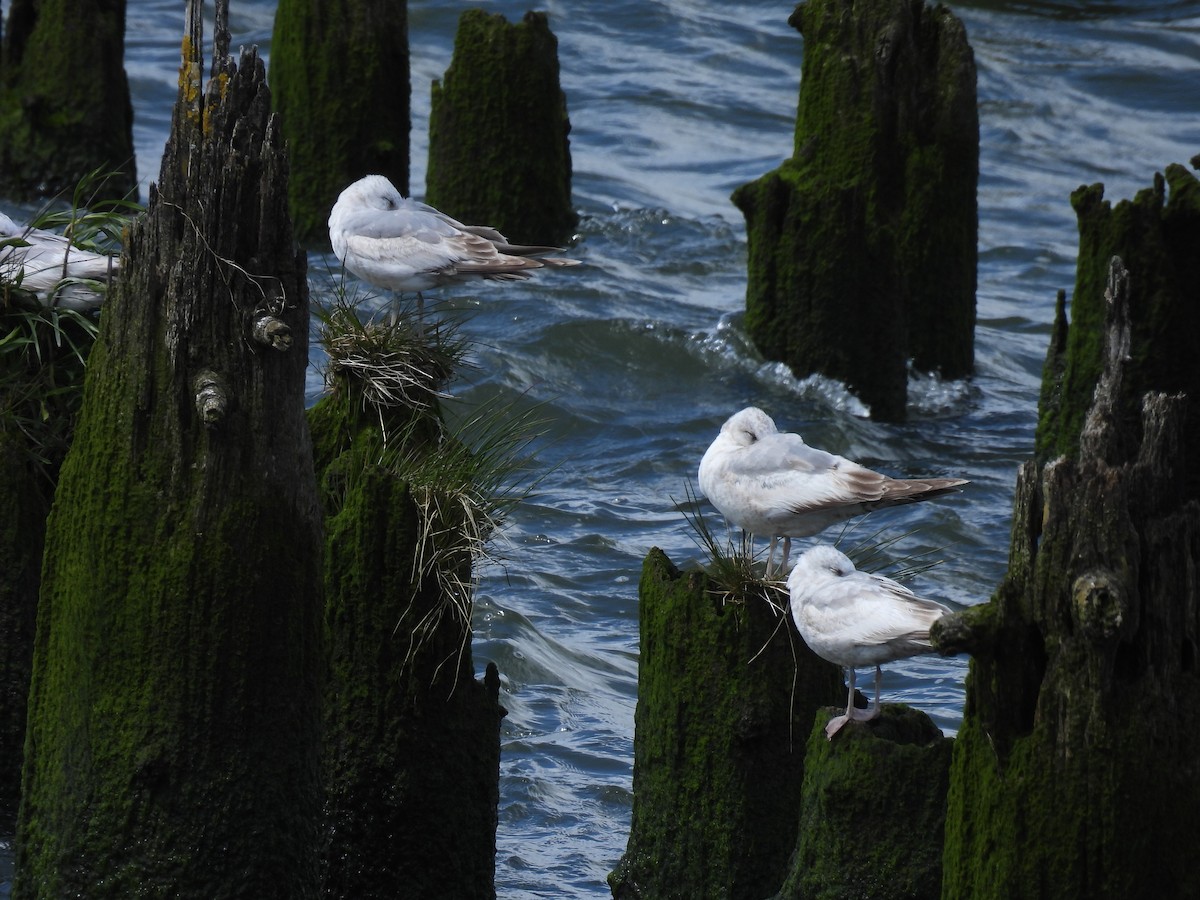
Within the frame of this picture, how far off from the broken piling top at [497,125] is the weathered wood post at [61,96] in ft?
9.11

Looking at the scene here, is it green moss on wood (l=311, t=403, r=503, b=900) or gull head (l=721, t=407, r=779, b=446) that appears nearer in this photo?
green moss on wood (l=311, t=403, r=503, b=900)

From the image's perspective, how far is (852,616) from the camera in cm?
597

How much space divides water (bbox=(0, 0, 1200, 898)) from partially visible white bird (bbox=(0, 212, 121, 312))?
6.24 ft

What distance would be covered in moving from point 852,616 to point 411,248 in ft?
11.3

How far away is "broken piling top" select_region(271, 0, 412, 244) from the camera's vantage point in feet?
52.8

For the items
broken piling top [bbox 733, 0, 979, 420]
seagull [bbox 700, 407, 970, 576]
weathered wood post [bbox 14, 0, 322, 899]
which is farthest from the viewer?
broken piling top [bbox 733, 0, 979, 420]

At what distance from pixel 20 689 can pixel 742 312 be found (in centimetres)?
1007

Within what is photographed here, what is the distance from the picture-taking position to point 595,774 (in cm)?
915

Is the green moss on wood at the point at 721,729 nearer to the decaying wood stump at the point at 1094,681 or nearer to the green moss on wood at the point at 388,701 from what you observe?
the green moss on wood at the point at 388,701

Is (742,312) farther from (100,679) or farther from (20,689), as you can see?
(100,679)

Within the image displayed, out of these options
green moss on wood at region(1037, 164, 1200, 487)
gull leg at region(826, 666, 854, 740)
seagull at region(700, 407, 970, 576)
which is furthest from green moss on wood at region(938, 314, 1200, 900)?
green moss on wood at region(1037, 164, 1200, 487)

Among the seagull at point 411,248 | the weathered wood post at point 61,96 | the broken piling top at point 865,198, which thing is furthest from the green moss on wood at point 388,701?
the weathered wood post at point 61,96

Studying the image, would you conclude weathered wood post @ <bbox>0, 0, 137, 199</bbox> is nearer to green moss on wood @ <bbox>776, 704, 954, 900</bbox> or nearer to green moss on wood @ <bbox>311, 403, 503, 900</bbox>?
green moss on wood @ <bbox>311, 403, 503, 900</bbox>

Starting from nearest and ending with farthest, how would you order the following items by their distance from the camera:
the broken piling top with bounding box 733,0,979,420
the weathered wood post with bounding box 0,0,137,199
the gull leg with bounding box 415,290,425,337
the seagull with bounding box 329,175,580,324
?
the gull leg with bounding box 415,290,425,337 → the seagull with bounding box 329,175,580,324 → the broken piling top with bounding box 733,0,979,420 → the weathered wood post with bounding box 0,0,137,199
